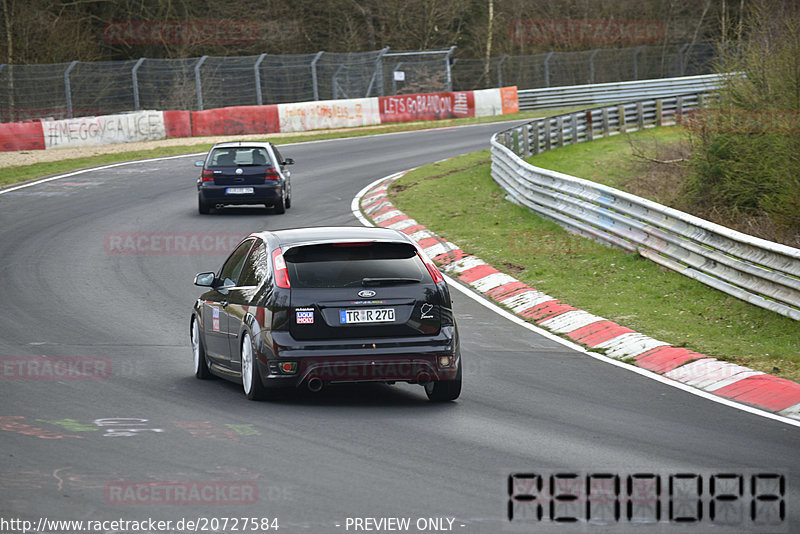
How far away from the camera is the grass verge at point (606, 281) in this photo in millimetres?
12406

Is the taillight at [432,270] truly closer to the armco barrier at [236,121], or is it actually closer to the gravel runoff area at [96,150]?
the gravel runoff area at [96,150]

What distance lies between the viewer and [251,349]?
938cm

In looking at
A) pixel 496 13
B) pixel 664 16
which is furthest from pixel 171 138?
pixel 664 16

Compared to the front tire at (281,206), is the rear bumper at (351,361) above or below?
above

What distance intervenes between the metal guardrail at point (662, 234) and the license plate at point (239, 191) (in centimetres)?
553

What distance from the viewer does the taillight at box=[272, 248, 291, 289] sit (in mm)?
9227

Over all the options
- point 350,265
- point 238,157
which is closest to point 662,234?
point 350,265

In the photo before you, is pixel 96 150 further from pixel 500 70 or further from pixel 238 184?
pixel 500 70

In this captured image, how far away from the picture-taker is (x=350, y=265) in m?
9.32

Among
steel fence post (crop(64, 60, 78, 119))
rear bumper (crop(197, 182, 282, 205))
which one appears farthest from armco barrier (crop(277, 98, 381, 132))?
rear bumper (crop(197, 182, 282, 205))

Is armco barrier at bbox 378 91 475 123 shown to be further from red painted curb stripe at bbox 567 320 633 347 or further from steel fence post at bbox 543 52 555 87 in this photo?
red painted curb stripe at bbox 567 320 633 347

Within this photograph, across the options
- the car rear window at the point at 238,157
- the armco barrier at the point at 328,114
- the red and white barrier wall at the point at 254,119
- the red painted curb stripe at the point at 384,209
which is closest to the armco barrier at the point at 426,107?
the red and white barrier wall at the point at 254,119

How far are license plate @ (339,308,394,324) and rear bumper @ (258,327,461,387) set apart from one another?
0.53ft

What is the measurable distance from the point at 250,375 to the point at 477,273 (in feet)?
26.6
